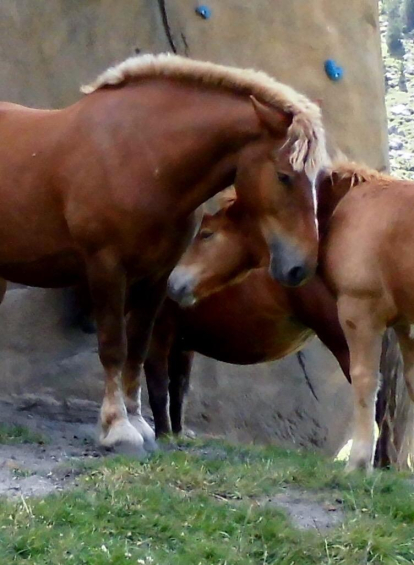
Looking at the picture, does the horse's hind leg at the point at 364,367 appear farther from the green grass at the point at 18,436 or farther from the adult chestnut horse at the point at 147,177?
the green grass at the point at 18,436

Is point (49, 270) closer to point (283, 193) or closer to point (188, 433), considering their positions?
point (283, 193)

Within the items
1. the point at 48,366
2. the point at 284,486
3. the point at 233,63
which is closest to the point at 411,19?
the point at 233,63

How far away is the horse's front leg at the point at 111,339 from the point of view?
15.0ft

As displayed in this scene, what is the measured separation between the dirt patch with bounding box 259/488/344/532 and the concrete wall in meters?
3.10

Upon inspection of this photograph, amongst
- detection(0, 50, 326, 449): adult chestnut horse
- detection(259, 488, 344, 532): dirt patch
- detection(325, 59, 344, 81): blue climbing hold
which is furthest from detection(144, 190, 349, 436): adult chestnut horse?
detection(325, 59, 344, 81): blue climbing hold

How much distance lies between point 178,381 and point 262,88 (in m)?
2.64

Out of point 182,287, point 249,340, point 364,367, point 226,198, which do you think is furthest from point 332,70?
point 364,367

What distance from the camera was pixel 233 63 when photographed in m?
7.33

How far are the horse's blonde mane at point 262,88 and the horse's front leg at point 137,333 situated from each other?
1.18 meters

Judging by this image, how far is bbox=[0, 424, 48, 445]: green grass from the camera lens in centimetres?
491

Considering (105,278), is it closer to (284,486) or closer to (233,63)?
(284,486)

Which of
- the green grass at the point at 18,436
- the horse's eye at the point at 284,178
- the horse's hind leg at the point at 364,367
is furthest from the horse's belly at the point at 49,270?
the horse's hind leg at the point at 364,367

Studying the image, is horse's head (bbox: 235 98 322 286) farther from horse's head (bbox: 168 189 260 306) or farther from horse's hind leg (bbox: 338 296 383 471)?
horse's head (bbox: 168 189 260 306)

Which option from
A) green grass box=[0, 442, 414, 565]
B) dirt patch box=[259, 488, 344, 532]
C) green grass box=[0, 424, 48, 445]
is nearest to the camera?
green grass box=[0, 442, 414, 565]
